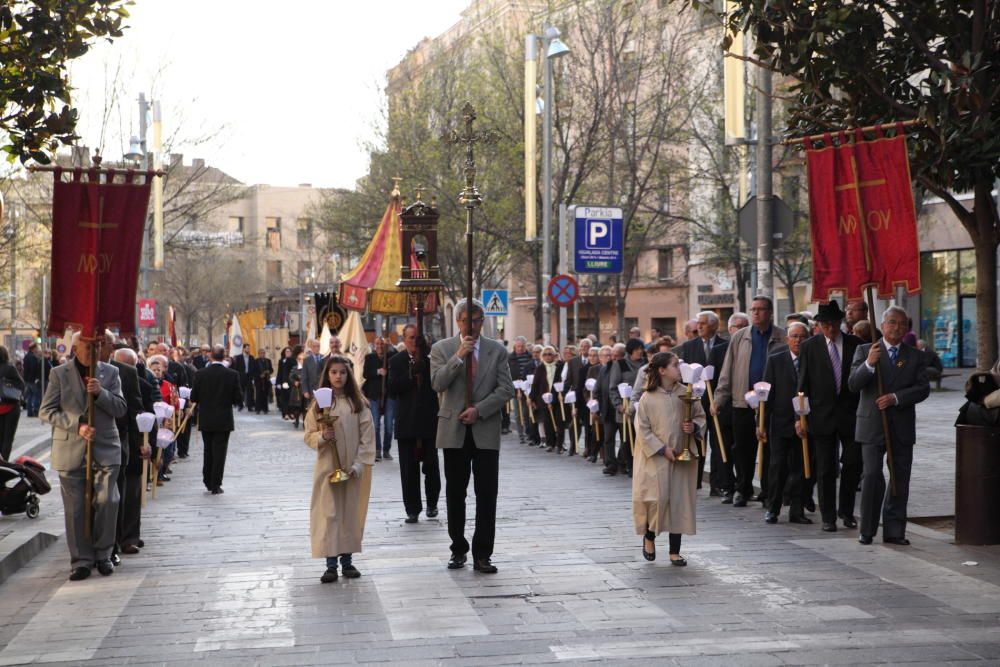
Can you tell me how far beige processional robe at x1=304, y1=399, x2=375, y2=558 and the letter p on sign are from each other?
14.8 meters

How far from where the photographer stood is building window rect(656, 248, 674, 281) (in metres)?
54.5

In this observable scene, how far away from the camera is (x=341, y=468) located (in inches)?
378

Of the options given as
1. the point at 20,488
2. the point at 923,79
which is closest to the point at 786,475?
the point at 923,79

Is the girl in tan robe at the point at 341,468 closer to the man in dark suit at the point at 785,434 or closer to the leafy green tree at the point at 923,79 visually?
the man in dark suit at the point at 785,434

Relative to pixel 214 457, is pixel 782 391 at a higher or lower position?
higher

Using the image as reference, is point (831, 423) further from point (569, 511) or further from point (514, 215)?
point (514, 215)

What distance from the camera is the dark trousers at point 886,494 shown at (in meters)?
10.7

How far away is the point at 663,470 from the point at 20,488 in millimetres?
6771

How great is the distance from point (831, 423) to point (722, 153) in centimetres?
2752

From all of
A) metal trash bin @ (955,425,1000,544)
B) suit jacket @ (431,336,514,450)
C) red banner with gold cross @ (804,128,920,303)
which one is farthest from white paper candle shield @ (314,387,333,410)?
metal trash bin @ (955,425,1000,544)

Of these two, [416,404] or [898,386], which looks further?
[416,404]

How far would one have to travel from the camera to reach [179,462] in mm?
21016

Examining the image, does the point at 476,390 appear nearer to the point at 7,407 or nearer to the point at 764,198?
the point at 764,198

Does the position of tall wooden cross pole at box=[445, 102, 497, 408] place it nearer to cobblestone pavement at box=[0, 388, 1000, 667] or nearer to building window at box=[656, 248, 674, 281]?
cobblestone pavement at box=[0, 388, 1000, 667]
